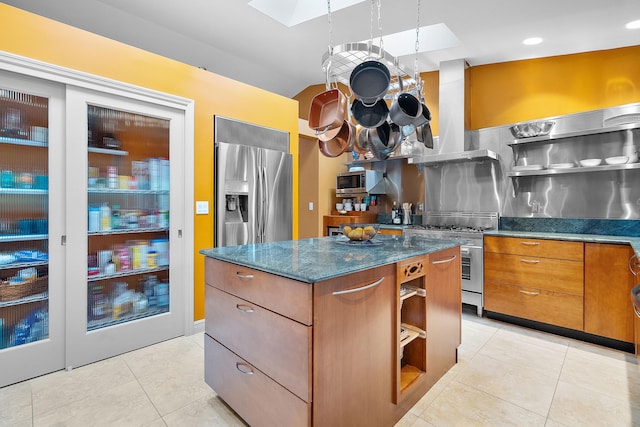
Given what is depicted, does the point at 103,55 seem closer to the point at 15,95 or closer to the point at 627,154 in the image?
the point at 15,95

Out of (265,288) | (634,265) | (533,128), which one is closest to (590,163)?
(533,128)

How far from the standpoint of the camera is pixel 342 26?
3.15 meters

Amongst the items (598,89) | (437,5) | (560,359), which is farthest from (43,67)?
(598,89)

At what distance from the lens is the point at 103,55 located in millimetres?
2398

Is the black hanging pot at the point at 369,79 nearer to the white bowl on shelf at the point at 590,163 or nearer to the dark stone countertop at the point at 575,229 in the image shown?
the dark stone countertop at the point at 575,229

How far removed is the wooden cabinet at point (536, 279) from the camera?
2832 mm

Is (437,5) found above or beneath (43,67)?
above

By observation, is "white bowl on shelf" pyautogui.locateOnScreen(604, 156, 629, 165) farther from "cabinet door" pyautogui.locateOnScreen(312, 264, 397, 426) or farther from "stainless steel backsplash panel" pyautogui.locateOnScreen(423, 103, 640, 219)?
"cabinet door" pyautogui.locateOnScreen(312, 264, 397, 426)

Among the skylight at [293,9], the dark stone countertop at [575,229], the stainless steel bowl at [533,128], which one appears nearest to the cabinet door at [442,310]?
the dark stone countertop at [575,229]

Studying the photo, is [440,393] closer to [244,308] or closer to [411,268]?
[411,268]

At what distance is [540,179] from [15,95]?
482 cm

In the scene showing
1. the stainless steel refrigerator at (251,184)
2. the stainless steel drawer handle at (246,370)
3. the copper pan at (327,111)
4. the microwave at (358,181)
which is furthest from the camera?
the microwave at (358,181)

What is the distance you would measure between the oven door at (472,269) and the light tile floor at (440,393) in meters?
0.86

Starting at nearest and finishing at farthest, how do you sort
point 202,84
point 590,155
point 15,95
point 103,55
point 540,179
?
1. point 15,95
2. point 103,55
3. point 202,84
4. point 590,155
5. point 540,179
